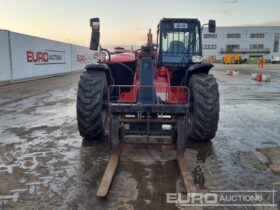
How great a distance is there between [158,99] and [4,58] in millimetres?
15717

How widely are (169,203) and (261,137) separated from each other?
4.10 metres

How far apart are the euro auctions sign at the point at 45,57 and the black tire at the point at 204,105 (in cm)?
1830

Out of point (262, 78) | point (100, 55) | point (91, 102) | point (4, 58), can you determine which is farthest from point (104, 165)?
point (262, 78)

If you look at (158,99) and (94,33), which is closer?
(158,99)

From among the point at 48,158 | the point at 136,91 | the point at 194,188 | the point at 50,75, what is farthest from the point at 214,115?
the point at 50,75

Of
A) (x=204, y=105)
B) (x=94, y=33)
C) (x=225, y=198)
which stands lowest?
(x=225, y=198)

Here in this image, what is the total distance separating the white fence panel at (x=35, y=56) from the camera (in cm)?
1989

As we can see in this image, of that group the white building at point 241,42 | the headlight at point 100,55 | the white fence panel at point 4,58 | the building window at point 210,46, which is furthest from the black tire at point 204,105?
the building window at point 210,46

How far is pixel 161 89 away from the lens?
6.10 m

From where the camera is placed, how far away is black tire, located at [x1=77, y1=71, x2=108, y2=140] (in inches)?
225

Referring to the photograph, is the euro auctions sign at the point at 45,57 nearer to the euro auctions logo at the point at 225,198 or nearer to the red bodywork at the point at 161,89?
the red bodywork at the point at 161,89

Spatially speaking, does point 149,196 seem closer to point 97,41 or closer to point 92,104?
point 92,104

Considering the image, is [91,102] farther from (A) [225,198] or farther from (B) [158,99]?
(A) [225,198]

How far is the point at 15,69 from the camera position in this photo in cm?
1969
